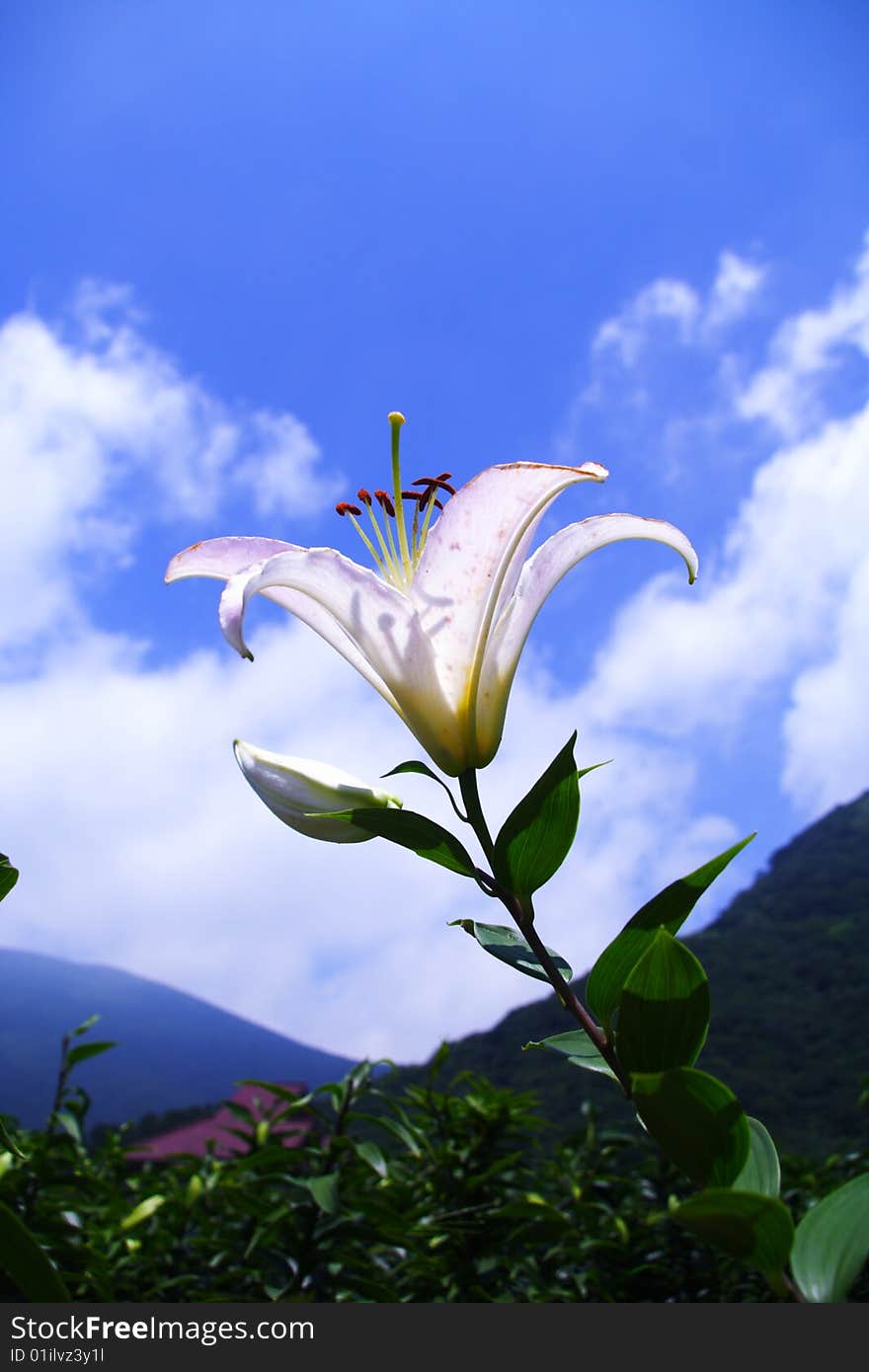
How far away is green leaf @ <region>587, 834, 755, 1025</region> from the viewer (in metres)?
0.49

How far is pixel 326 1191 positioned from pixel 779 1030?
17.5 feet

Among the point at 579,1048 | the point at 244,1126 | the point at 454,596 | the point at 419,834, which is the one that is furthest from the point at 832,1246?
the point at 244,1126

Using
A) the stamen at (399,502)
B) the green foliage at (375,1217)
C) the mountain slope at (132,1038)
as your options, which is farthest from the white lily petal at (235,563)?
the mountain slope at (132,1038)

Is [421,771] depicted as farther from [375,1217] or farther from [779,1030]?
[779,1030]

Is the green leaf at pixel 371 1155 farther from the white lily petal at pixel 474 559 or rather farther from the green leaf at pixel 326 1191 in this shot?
the white lily petal at pixel 474 559

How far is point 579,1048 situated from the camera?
52 cm

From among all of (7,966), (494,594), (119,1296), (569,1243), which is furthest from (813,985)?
(7,966)

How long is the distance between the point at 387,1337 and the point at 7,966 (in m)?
30.8

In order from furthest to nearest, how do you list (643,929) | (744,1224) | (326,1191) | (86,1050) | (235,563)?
1. (86,1050)
2. (326,1191)
3. (235,563)
4. (643,929)
5. (744,1224)

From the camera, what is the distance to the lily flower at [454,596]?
0.56 m

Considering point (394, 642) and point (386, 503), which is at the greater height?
point (386, 503)

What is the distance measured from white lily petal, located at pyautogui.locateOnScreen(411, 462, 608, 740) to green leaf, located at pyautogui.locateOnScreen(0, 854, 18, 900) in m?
0.28

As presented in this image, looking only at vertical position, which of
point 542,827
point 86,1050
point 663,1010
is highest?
point 86,1050

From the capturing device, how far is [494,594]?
0.58m
